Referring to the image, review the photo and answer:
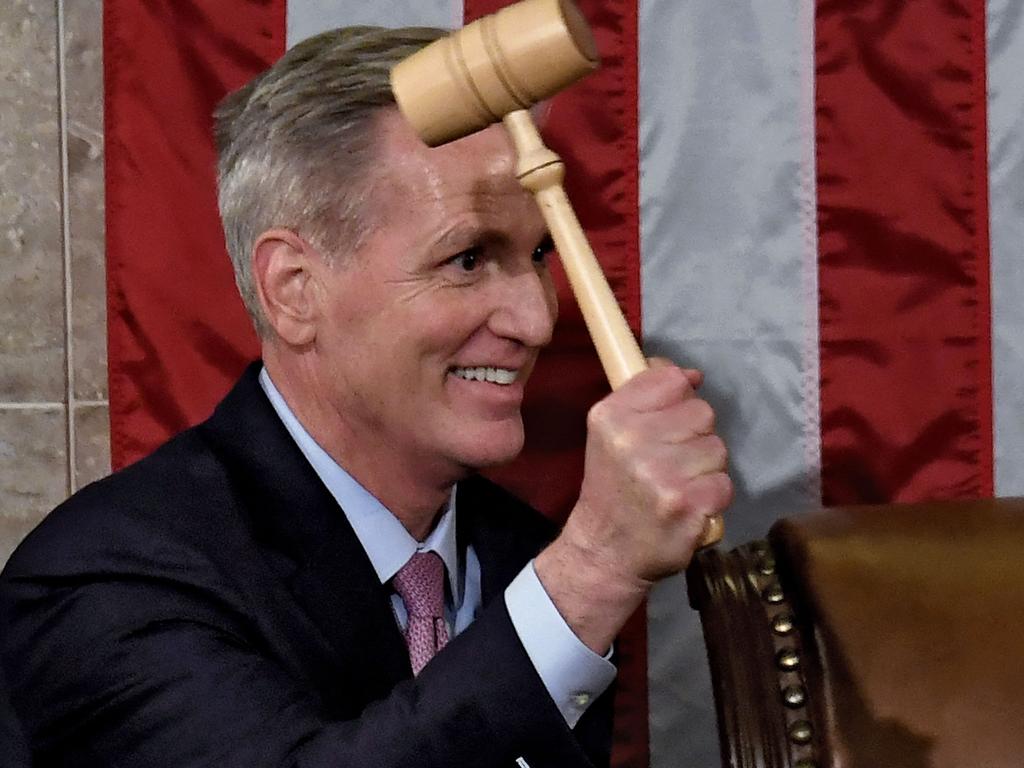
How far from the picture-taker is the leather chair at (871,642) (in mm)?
1003

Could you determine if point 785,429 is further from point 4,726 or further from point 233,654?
point 4,726

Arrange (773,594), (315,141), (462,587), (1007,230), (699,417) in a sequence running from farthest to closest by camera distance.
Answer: (1007,230) → (462,587) → (315,141) → (773,594) → (699,417)

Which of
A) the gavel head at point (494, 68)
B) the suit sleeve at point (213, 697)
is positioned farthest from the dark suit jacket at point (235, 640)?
the gavel head at point (494, 68)

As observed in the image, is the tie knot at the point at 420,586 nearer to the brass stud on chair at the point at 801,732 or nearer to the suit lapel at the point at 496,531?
the suit lapel at the point at 496,531

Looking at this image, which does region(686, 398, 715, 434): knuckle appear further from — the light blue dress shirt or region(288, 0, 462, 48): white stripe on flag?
region(288, 0, 462, 48): white stripe on flag

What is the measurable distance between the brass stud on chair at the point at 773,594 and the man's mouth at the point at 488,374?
1.00 feet

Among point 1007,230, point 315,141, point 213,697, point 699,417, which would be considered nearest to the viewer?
point 699,417

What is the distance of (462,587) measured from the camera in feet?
4.58

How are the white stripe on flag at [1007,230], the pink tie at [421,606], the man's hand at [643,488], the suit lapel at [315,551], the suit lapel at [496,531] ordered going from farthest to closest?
1. the white stripe on flag at [1007,230]
2. the suit lapel at [496,531]
3. the pink tie at [421,606]
4. the suit lapel at [315,551]
5. the man's hand at [643,488]

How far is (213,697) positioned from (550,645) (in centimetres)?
25

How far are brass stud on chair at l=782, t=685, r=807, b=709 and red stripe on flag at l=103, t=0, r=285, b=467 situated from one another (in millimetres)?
753

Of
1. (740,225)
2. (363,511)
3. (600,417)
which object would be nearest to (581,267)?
(600,417)

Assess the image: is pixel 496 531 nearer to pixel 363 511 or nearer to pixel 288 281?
pixel 363 511

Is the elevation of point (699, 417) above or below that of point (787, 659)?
above
